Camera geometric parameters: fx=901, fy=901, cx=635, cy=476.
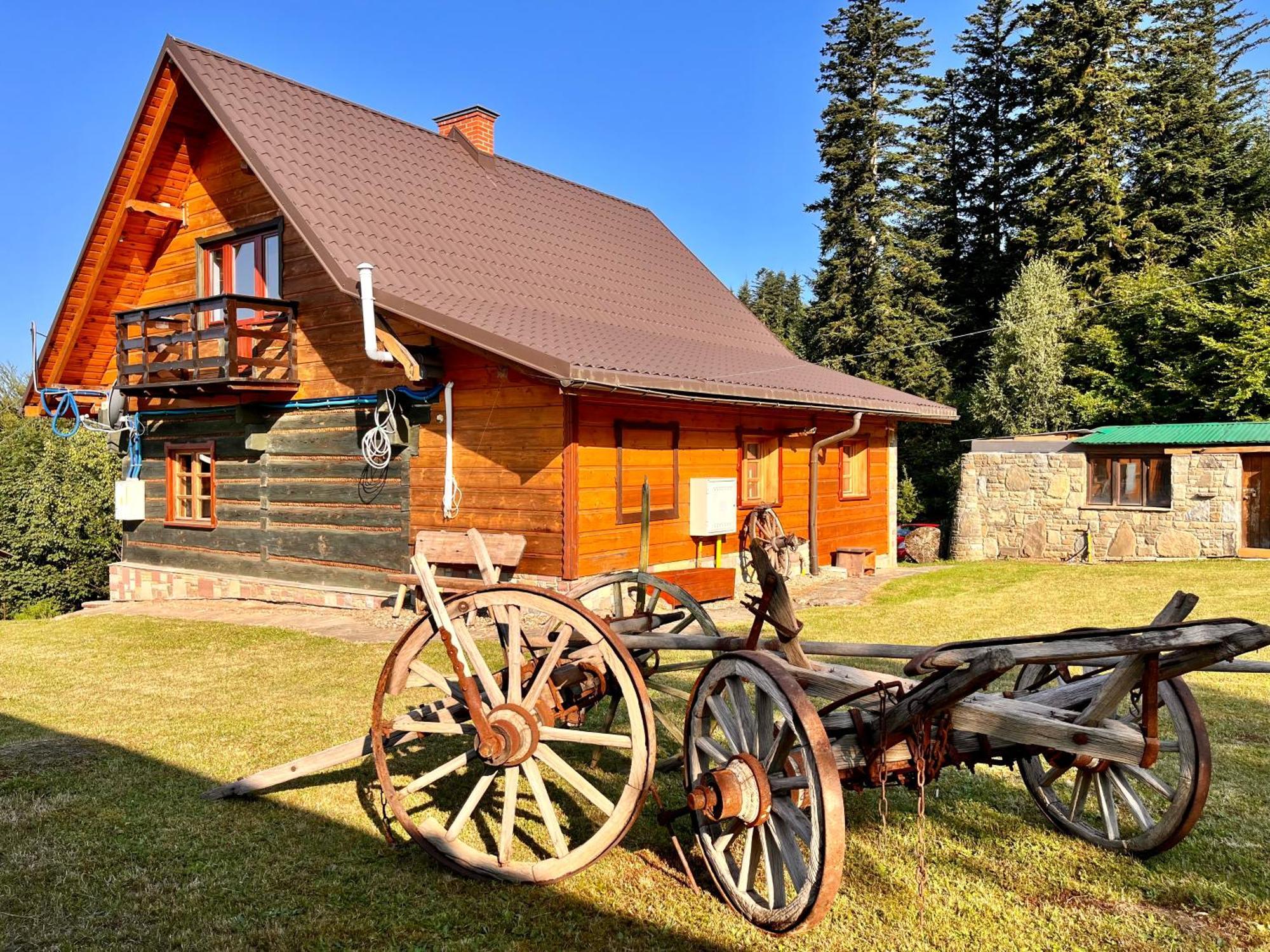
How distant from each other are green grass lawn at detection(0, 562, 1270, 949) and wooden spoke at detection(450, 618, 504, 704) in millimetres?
774

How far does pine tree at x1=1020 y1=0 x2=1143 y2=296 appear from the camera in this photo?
2588 cm

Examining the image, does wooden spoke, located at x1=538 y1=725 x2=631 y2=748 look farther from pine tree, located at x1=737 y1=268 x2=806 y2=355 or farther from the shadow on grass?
pine tree, located at x1=737 y1=268 x2=806 y2=355

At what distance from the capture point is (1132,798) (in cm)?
390

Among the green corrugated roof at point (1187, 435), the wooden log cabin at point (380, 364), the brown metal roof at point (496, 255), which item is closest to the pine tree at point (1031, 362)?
the green corrugated roof at point (1187, 435)

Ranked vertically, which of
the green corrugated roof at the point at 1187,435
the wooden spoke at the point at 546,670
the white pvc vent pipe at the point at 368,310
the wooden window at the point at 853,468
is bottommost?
the wooden spoke at the point at 546,670

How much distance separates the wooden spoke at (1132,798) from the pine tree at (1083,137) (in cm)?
2508

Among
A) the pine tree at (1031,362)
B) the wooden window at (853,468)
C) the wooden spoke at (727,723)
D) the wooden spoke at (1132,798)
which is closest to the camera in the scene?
the wooden spoke at (727,723)

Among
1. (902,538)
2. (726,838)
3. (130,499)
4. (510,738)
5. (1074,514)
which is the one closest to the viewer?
(726,838)

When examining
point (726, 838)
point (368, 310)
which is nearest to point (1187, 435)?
point (368, 310)

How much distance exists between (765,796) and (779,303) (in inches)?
1978

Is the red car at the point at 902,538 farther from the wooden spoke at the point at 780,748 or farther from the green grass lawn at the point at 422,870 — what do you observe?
the wooden spoke at the point at 780,748

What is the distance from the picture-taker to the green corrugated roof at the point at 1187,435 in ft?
53.4

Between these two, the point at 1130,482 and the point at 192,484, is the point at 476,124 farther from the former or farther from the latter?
Result: the point at 1130,482

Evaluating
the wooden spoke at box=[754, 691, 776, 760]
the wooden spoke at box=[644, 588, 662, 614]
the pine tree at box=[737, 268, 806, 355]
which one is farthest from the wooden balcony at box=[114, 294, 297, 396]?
the pine tree at box=[737, 268, 806, 355]
